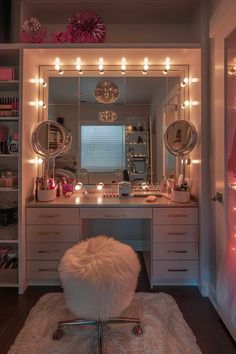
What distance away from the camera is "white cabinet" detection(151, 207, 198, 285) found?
246 cm

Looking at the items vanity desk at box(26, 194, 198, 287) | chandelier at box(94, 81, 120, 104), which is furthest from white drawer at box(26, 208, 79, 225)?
chandelier at box(94, 81, 120, 104)

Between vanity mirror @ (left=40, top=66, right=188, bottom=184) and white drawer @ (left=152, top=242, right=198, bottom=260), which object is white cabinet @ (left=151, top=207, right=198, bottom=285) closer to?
white drawer @ (left=152, top=242, right=198, bottom=260)

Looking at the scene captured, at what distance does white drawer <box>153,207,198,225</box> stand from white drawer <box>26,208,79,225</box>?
727 millimetres

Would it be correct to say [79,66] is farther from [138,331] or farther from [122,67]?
[138,331]

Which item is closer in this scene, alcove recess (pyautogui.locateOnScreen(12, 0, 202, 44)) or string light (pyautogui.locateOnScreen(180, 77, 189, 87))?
alcove recess (pyautogui.locateOnScreen(12, 0, 202, 44))

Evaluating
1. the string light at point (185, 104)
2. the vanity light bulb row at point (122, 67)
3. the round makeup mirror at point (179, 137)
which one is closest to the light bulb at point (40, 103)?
the vanity light bulb row at point (122, 67)

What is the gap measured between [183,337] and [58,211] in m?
1.39

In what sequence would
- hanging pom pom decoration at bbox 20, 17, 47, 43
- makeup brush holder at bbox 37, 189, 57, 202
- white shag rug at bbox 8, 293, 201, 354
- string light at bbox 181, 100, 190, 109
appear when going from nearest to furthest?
white shag rug at bbox 8, 293, 201, 354, hanging pom pom decoration at bbox 20, 17, 47, 43, makeup brush holder at bbox 37, 189, 57, 202, string light at bbox 181, 100, 190, 109

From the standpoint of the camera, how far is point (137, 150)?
9.89 ft

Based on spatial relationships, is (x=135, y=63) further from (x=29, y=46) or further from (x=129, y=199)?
(x=129, y=199)

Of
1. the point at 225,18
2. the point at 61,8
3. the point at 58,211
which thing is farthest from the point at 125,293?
the point at 61,8

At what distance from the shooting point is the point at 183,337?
71.2 inches

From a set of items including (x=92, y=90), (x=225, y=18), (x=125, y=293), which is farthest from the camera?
(x=92, y=90)

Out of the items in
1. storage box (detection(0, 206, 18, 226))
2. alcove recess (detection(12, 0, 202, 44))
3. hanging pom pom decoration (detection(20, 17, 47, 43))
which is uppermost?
alcove recess (detection(12, 0, 202, 44))
